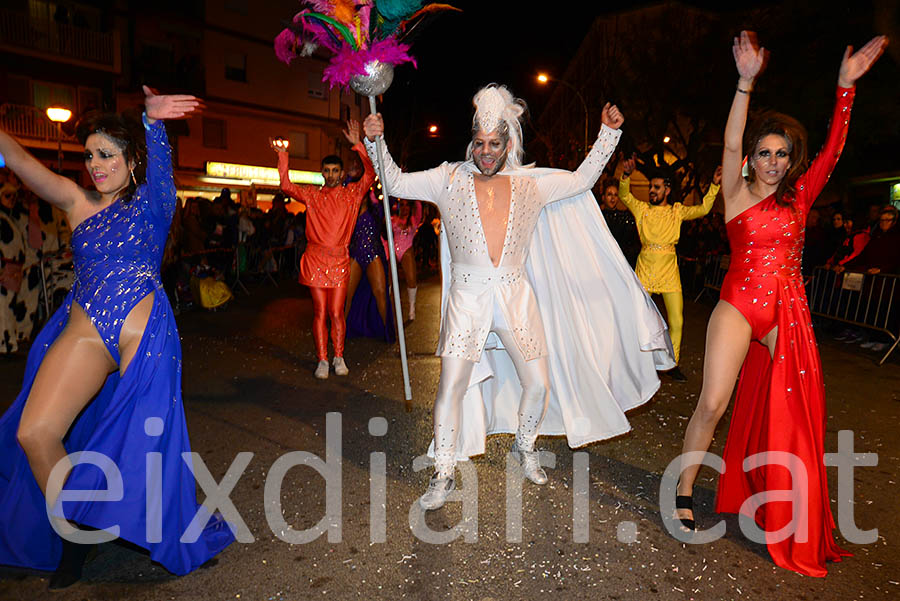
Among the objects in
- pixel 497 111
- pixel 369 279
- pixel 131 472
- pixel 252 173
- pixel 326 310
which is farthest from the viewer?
pixel 252 173

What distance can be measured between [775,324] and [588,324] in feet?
3.92

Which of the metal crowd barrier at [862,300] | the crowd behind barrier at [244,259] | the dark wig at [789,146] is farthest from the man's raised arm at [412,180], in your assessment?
the metal crowd barrier at [862,300]

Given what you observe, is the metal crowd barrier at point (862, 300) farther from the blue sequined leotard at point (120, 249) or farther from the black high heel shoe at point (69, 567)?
the black high heel shoe at point (69, 567)

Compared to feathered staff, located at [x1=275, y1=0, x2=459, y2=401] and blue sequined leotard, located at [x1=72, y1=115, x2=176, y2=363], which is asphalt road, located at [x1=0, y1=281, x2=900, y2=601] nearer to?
blue sequined leotard, located at [x1=72, y1=115, x2=176, y2=363]

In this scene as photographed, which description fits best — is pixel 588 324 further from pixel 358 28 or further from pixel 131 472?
pixel 131 472

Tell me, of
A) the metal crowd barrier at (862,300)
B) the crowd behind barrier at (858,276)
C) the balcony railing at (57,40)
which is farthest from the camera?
→ the balcony railing at (57,40)

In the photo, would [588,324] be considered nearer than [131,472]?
No

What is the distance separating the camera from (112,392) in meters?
3.08

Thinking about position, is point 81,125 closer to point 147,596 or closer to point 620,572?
point 147,596

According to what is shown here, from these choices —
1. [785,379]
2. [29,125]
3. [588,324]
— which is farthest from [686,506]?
[29,125]

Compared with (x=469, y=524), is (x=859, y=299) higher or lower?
higher

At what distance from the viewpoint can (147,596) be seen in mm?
2758

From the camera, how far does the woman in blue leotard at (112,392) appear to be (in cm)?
272

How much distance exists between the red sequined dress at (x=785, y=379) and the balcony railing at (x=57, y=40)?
1054 inches
